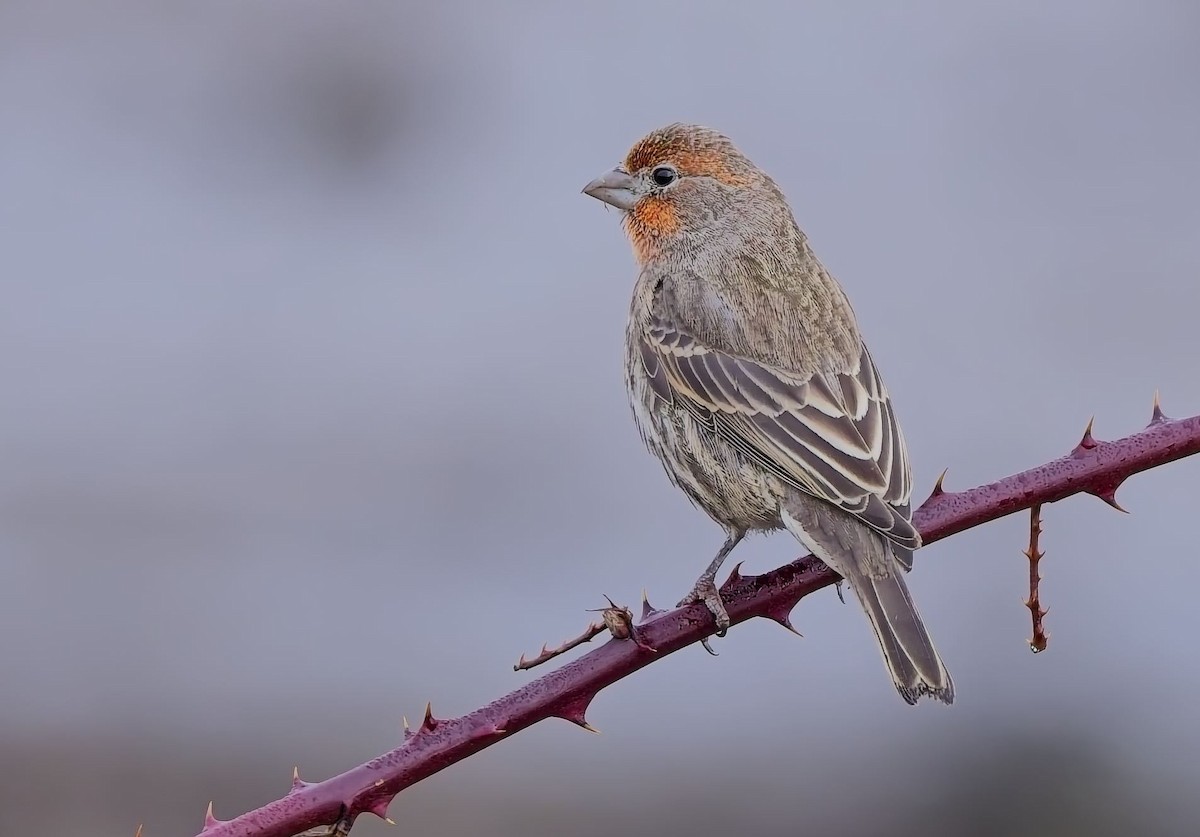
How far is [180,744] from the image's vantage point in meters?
7.39

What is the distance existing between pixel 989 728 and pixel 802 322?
323 centimetres

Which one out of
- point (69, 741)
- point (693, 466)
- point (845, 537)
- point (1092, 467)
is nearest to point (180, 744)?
point (69, 741)

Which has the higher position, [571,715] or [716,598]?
[716,598]

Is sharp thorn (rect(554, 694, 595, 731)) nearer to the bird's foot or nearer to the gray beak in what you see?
the bird's foot

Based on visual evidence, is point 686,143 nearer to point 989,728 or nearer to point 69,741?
point 989,728

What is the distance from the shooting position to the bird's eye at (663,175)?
512 centimetres

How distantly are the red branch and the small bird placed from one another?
0.30ft

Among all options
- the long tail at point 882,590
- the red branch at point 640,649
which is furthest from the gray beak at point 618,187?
the red branch at point 640,649

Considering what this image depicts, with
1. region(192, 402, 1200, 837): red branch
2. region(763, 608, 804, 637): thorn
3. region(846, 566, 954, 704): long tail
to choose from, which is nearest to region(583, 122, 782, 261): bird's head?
region(192, 402, 1200, 837): red branch

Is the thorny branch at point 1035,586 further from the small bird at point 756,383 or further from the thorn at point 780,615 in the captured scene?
the thorn at point 780,615

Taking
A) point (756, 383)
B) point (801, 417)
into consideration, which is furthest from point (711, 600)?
point (756, 383)

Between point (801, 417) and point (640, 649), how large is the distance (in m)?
1.18

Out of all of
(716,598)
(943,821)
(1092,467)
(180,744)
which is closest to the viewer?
(1092,467)

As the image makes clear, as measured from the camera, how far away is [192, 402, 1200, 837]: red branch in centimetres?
298
